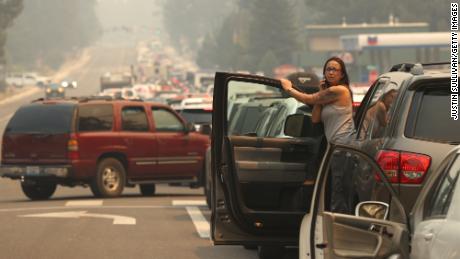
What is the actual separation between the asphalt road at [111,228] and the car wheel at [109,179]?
0.28 m

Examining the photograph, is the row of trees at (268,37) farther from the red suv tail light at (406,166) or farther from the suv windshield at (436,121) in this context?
the red suv tail light at (406,166)

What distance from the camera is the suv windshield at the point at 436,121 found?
10.0 meters

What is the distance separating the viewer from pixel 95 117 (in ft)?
80.5

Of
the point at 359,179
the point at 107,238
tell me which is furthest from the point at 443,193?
the point at 107,238

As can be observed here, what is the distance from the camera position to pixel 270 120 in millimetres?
14852

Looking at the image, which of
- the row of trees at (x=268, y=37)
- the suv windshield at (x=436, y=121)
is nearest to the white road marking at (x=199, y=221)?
the suv windshield at (x=436, y=121)

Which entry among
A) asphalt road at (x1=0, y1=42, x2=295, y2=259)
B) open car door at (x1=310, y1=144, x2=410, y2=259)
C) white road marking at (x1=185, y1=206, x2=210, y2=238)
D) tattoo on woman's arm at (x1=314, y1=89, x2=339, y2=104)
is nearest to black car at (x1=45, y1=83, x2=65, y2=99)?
asphalt road at (x1=0, y1=42, x2=295, y2=259)

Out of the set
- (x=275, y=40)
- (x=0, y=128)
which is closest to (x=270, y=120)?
(x=0, y=128)

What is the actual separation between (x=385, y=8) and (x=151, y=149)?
114453 millimetres

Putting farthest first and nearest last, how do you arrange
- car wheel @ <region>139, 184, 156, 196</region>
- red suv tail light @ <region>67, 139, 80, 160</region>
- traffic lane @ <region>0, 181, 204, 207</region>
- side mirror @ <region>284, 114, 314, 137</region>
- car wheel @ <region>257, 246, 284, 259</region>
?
car wheel @ <region>139, 184, 156, 196</region>
red suv tail light @ <region>67, 139, 80, 160</region>
traffic lane @ <region>0, 181, 204, 207</region>
car wheel @ <region>257, 246, 284, 259</region>
side mirror @ <region>284, 114, 314, 137</region>

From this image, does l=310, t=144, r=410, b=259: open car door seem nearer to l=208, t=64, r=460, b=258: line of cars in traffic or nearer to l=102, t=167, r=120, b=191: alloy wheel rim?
Answer: l=208, t=64, r=460, b=258: line of cars in traffic

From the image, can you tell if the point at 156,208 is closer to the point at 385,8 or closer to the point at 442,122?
the point at 442,122

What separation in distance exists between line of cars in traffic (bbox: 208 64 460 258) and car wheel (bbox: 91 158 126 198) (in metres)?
9.20

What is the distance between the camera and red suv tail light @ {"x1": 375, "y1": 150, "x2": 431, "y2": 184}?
9.91m
